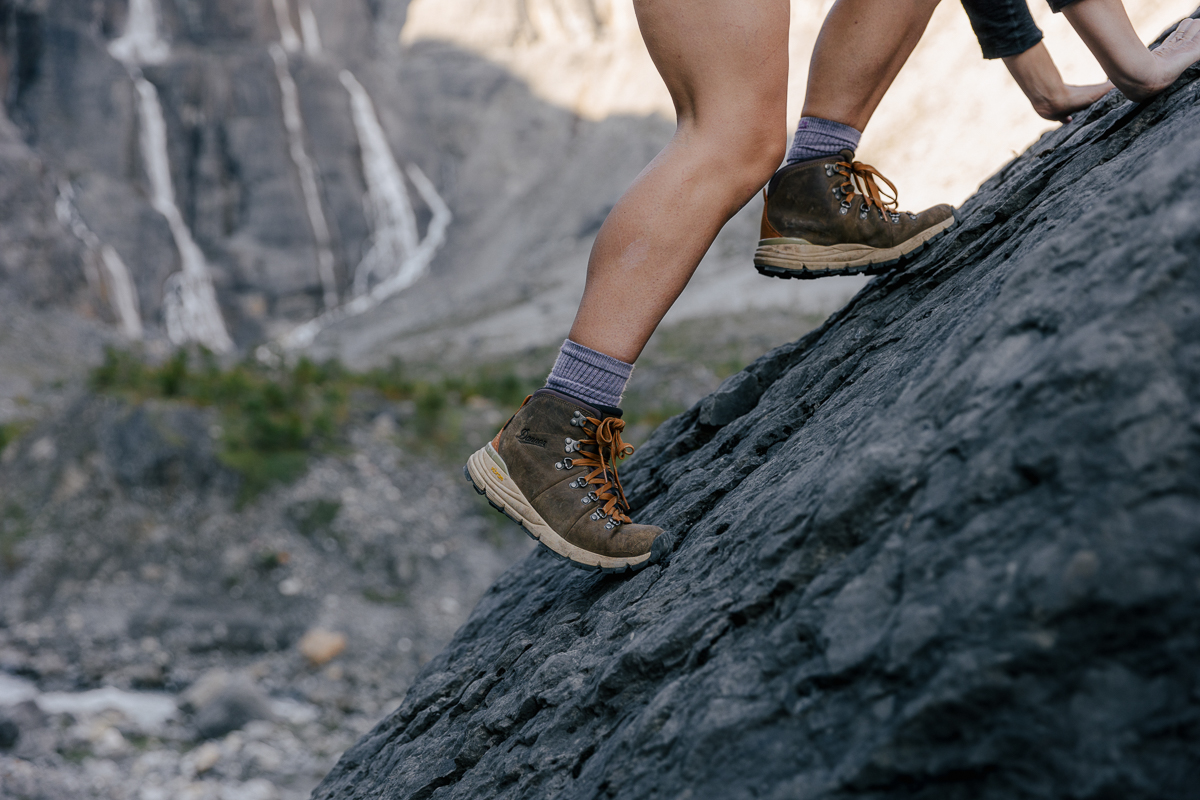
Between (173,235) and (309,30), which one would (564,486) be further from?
(309,30)

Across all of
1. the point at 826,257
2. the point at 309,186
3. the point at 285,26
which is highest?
the point at 285,26

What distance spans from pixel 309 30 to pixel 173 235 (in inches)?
501

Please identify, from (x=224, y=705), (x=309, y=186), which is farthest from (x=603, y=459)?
(x=309, y=186)

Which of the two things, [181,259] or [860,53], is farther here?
[181,259]

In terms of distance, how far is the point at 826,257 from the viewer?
1.98m

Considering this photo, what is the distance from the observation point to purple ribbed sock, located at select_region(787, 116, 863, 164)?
80.7 inches

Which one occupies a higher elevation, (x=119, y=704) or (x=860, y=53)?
(x=119, y=704)

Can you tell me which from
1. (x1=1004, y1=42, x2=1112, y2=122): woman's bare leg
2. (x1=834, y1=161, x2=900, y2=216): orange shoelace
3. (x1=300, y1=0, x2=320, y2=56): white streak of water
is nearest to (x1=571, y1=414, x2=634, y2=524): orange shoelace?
(x1=834, y1=161, x2=900, y2=216): orange shoelace

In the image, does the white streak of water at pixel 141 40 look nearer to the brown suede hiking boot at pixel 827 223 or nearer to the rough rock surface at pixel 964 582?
the brown suede hiking boot at pixel 827 223

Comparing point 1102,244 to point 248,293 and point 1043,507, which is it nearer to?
point 1043,507

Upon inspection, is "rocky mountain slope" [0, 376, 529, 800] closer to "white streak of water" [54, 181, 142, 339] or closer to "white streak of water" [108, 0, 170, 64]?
"white streak of water" [54, 181, 142, 339]

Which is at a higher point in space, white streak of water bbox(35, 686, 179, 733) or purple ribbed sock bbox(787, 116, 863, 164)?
white streak of water bbox(35, 686, 179, 733)

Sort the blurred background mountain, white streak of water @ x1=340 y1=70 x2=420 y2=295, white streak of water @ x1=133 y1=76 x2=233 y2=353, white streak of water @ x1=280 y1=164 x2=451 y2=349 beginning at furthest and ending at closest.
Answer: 1. white streak of water @ x1=340 y1=70 x2=420 y2=295
2. white streak of water @ x1=280 y1=164 x2=451 y2=349
3. white streak of water @ x1=133 y1=76 x2=233 y2=353
4. the blurred background mountain

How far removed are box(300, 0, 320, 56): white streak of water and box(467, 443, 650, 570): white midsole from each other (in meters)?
36.9
